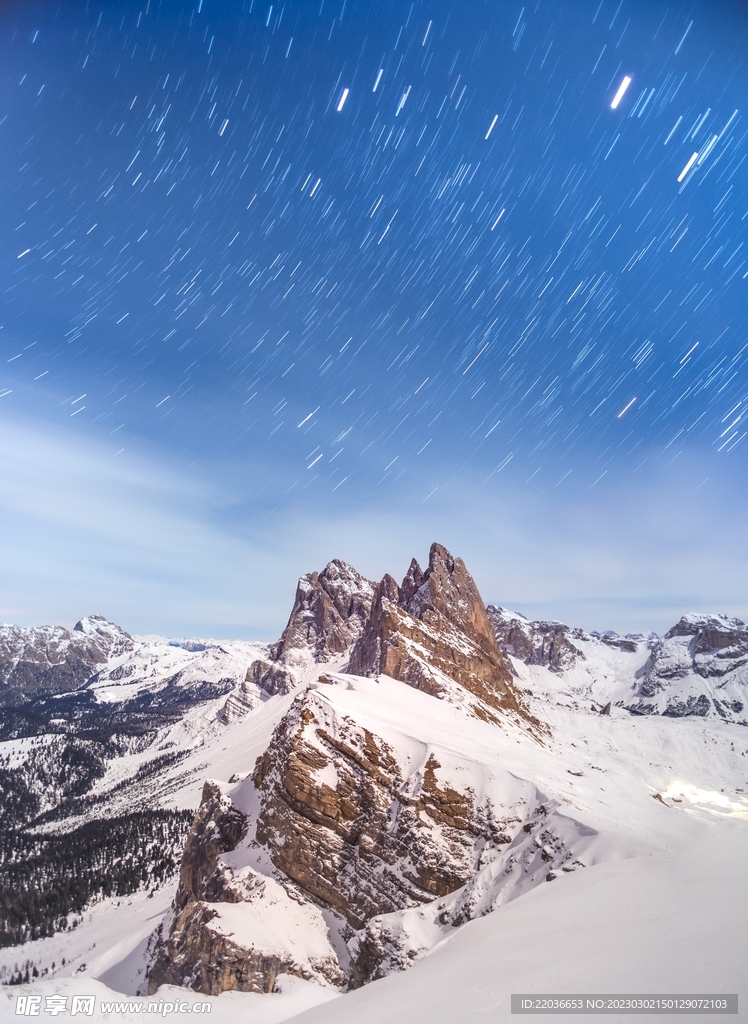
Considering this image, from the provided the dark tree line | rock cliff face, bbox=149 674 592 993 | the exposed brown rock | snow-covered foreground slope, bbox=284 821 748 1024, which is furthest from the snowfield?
the dark tree line

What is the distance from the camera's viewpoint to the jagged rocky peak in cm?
7931

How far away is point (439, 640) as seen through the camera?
325 ft

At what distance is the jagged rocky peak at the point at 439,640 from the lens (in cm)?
7931

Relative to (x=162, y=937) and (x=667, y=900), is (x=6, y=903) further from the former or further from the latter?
(x=667, y=900)

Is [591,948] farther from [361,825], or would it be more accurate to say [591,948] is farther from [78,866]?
[78,866]

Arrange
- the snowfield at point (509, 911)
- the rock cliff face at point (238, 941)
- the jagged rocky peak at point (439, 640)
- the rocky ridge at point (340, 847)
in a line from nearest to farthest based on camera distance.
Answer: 1. the snowfield at point (509, 911)
2. the rock cliff face at point (238, 941)
3. the rocky ridge at point (340, 847)
4. the jagged rocky peak at point (439, 640)

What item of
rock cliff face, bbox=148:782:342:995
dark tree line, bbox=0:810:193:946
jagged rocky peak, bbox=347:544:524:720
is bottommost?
dark tree line, bbox=0:810:193:946

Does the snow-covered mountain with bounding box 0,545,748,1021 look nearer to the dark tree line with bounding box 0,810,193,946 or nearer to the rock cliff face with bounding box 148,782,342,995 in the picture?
the rock cliff face with bounding box 148,782,342,995

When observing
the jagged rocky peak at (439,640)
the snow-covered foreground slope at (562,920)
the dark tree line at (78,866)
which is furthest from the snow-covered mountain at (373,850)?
the dark tree line at (78,866)

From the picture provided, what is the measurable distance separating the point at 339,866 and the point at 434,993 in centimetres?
2033

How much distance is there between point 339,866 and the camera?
37.6 m

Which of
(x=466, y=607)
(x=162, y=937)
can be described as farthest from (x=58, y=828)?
(x=162, y=937)

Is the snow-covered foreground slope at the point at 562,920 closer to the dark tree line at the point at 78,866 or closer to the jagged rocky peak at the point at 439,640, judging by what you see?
the jagged rocky peak at the point at 439,640

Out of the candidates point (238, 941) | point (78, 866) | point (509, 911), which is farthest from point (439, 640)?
point (78, 866)
